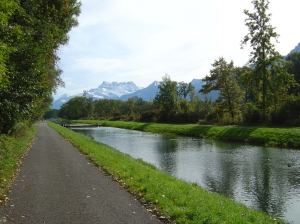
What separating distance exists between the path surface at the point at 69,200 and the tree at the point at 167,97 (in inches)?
2253

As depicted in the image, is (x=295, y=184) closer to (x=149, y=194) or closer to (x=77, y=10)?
(x=149, y=194)

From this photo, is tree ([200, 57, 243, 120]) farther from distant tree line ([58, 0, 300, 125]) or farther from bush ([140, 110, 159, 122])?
bush ([140, 110, 159, 122])

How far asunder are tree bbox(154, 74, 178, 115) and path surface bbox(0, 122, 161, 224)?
57228 mm

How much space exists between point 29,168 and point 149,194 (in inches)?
279

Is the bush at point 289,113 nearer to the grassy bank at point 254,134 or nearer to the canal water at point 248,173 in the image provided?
the grassy bank at point 254,134

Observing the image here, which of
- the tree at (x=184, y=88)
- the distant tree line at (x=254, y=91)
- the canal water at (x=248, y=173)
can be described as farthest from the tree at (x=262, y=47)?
the tree at (x=184, y=88)

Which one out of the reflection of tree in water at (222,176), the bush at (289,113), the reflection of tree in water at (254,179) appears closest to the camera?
the reflection of tree in water at (254,179)

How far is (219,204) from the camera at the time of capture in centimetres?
845

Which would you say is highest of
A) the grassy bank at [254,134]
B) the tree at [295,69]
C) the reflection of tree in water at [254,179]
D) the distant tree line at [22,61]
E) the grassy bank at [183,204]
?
the tree at [295,69]

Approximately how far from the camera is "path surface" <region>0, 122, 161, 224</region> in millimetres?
6941

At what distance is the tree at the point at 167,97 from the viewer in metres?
70.4

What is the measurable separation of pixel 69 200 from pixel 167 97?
65.5 meters

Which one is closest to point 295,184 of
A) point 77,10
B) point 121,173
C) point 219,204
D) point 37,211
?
point 219,204

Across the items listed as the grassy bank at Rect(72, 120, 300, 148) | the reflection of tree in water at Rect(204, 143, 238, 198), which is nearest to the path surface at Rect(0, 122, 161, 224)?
the reflection of tree in water at Rect(204, 143, 238, 198)
